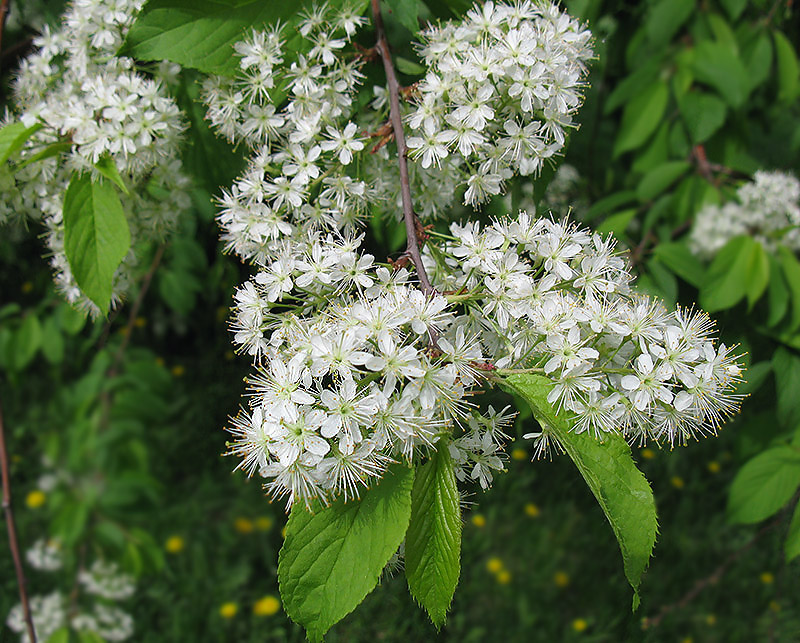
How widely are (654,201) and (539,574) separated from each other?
1931 mm

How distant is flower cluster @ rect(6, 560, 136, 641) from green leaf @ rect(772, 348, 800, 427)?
2.62 meters

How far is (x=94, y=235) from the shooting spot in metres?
Result: 1.47

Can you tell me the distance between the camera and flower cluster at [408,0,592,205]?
136 centimetres

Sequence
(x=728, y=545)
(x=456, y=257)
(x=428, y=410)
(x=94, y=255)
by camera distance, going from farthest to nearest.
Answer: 1. (x=728, y=545)
2. (x=94, y=255)
3. (x=456, y=257)
4. (x=428, y=410)

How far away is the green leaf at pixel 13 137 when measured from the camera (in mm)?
1419

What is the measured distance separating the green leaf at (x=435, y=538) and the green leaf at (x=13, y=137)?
1.08 m

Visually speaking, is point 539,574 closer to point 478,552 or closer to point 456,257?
point 478,552

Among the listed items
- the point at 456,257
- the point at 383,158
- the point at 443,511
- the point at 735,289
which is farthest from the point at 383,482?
the point at 735,289

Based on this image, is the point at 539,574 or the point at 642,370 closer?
the point at 642,370

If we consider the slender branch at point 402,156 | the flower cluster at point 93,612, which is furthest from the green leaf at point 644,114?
the flower cluster at point 93,612

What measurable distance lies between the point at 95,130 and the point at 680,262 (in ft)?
5.51

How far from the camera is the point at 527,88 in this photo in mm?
1374

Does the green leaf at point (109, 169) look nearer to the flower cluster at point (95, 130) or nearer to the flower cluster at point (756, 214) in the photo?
the flower cluster at point (95, 130)

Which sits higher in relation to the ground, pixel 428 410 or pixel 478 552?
pixel 428 410
